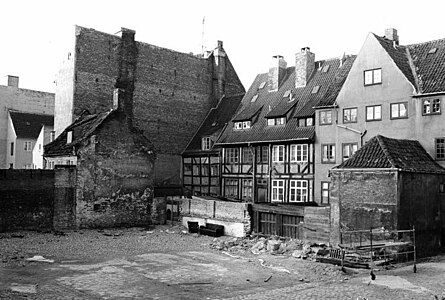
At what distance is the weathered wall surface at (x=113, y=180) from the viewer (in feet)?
110

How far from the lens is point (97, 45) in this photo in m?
41.1

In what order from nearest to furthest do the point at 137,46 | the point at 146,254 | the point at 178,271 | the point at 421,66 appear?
the point at 178,271
the point at 146,254
the point at 421,66
the point at 137,46

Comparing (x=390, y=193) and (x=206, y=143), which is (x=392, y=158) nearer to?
(x=390, y=193)

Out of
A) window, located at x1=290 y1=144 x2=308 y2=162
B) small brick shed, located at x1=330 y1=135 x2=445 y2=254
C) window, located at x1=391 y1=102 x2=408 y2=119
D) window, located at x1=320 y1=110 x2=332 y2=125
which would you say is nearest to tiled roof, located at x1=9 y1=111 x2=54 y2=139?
window, located at x1=290 y1=144 x2=308 y2=162

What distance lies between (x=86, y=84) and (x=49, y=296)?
27.3 m

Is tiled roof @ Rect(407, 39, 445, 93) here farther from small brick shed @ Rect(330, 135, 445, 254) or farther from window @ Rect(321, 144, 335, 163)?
window @ Rect(321, 144, 335, 163)

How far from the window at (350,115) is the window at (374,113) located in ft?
3.10

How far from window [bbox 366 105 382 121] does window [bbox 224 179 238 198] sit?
42.3ft

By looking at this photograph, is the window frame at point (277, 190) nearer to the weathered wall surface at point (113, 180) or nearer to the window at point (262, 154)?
the window at point (262, 154)

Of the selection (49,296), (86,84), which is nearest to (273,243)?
(49,296)

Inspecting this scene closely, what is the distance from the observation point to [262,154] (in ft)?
122

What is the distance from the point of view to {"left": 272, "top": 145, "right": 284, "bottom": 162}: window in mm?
35781

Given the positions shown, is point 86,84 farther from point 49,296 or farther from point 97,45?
point 49,296

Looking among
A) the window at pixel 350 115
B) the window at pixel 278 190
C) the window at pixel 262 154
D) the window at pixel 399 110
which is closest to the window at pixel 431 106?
the window at pixel 399 110
